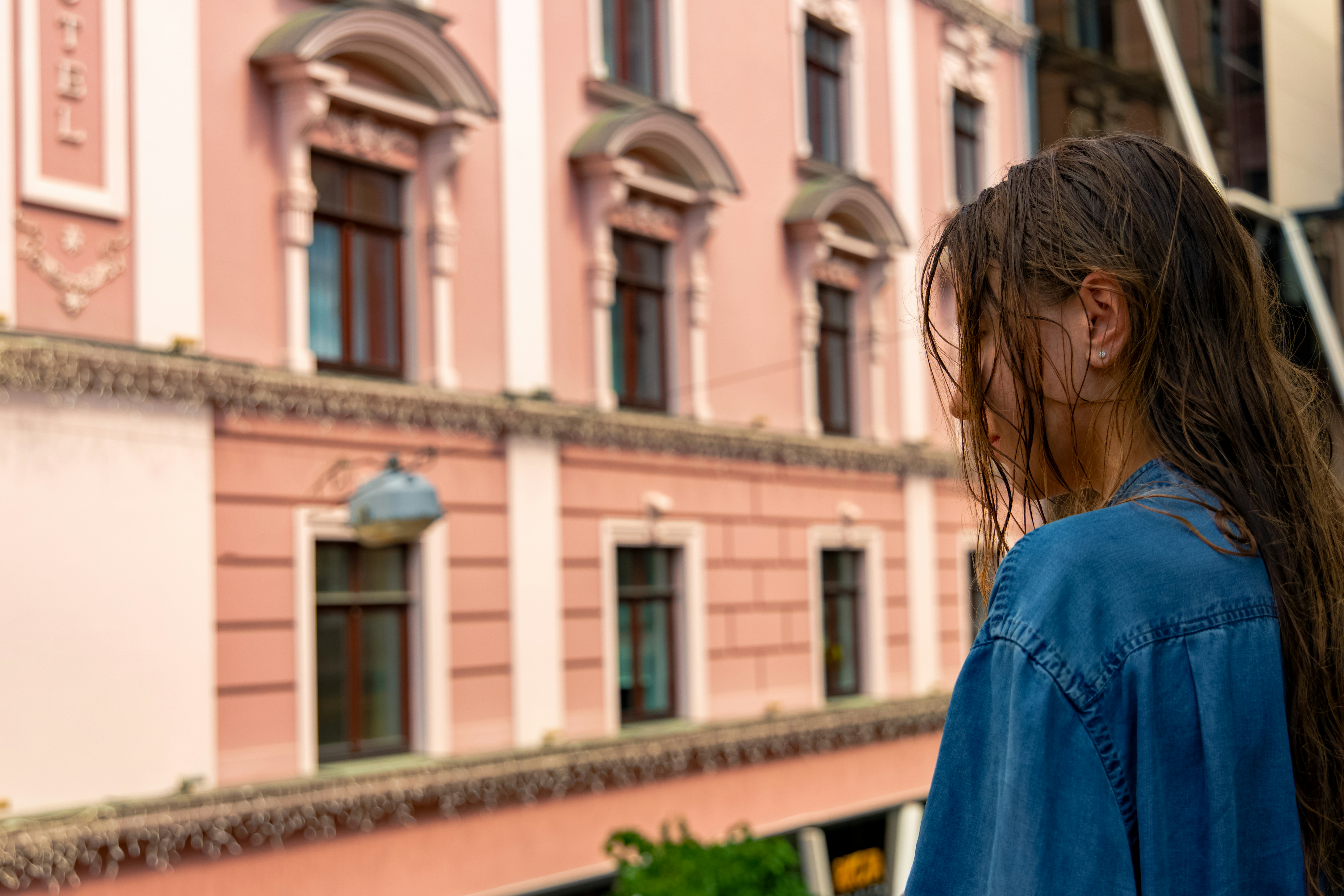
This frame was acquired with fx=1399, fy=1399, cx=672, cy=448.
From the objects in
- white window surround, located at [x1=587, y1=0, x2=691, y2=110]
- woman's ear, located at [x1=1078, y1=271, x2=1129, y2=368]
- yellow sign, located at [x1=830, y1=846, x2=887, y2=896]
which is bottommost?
yellow sign, located at [x1=830, y1=846, x2=887, y2=896]

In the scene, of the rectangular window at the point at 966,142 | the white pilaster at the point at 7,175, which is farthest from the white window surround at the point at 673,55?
the white pilaster at the point at 7,175

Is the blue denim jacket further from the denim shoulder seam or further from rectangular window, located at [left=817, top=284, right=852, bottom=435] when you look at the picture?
rectangular window, located at [left=817, top=284, right=852, bottom=435]

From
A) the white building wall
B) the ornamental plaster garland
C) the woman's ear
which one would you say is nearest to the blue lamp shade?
the white building wall

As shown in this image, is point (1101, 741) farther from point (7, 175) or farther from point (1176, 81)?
point (1176, 81)

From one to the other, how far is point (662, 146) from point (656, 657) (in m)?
4.86

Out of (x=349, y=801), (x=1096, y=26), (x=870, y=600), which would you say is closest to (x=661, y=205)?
(x=870, y=600)

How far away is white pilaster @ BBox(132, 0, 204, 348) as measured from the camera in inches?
355

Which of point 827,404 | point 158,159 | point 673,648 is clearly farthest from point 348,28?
point 827,404

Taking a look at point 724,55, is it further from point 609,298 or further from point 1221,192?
point 1221,192

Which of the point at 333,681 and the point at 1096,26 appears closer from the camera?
the point at 333,681

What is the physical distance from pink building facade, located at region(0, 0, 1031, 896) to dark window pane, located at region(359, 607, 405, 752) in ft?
0.12

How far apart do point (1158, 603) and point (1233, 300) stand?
349 millimetres

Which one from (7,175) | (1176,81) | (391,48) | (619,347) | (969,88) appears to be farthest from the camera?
(969,88)

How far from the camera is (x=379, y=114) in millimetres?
10586
